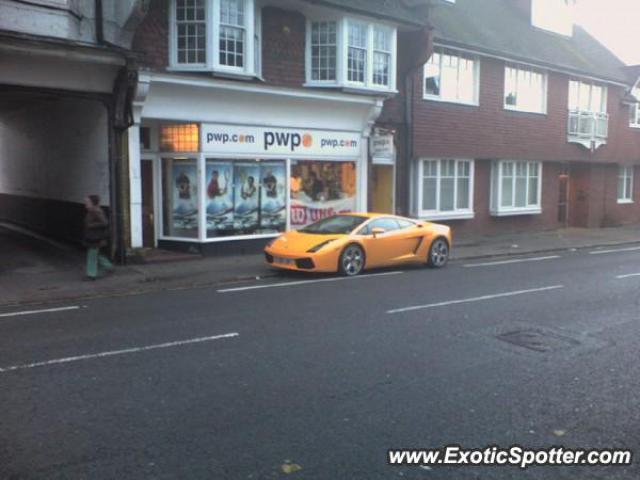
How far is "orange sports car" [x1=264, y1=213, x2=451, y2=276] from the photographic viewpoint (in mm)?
12969

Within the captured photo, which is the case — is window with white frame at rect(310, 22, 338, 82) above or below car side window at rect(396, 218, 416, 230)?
above

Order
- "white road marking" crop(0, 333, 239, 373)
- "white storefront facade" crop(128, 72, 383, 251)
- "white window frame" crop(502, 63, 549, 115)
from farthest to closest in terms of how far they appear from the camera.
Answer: "white window frame" crop(502, 63, 549, 115)
"white storefront facade" crop(128, 72, 383, 251)
"white road marking" crop(0, 333, 239, 373)

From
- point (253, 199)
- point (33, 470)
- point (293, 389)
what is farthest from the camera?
point (253, 199)

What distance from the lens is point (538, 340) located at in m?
7.70

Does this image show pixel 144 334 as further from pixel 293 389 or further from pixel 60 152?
pixel 60 152

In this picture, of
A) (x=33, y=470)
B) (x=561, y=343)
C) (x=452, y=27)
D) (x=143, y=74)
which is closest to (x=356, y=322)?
(x=561, y=343)

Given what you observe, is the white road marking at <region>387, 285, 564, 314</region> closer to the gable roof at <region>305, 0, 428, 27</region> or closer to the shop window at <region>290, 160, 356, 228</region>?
the shop window at <region>290, 160, 356, 228</region>

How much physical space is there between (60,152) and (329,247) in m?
8.38

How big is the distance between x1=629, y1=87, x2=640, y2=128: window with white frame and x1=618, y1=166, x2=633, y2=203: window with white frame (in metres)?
2.04

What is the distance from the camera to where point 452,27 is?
2170 cm

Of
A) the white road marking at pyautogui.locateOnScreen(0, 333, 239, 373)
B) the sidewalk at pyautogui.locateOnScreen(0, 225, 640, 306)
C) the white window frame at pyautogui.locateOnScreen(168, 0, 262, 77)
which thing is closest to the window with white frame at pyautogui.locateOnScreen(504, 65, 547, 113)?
the sidewalk at pyautogui.locateOnScreen(0, 225, 640, 306)

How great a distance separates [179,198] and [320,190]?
4.06m

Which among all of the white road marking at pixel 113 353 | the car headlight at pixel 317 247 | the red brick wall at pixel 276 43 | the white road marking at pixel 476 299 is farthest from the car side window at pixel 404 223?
the white road marking at pixel 113 353

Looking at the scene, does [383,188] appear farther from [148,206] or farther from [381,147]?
[148,206]
